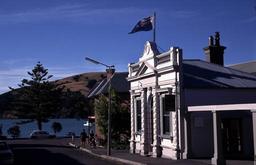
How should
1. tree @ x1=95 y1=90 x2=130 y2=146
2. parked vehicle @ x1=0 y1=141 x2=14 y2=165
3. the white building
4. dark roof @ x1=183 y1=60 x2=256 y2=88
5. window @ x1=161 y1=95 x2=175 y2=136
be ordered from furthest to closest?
tree @ x1=95 y1=90 x2=130 y2=146, dark roof @ x1=183 y1=60 x2=256 y2=88, window @ x1=161 y1=95 x2=175 y2=136, the white building, parked vehicle @ x1=0 y1=141 x2=14 y2=165

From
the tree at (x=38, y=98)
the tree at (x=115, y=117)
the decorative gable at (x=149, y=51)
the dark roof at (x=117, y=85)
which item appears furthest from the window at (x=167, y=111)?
the tree at (x=38, y=98)

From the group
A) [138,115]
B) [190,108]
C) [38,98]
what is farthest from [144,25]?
[38,98]

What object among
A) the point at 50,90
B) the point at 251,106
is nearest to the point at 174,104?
the point at 251,106

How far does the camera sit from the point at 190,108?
89.0ft

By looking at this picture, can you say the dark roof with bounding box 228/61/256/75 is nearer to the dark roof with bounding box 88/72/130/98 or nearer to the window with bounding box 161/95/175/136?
the dark roof with bounding box 88/72/130/98

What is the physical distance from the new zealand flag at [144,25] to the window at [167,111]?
5.73m

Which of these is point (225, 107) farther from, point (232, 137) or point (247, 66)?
point (247, 66)

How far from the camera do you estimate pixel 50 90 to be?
87.0 metres

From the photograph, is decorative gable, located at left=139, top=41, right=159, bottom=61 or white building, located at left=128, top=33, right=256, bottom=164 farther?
decorative gable, located at left=139, top=41, right=159, bottom=61

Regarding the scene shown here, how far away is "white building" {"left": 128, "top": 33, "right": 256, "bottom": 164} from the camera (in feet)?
91.8

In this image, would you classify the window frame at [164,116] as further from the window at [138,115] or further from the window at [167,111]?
the window at [138,115]

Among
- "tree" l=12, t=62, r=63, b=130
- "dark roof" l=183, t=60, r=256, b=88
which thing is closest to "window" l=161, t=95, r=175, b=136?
"dark roof" l=183, t=60, r=256, b=88

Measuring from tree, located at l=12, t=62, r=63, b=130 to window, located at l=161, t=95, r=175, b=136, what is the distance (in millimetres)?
57272

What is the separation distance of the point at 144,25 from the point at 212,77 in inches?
241
